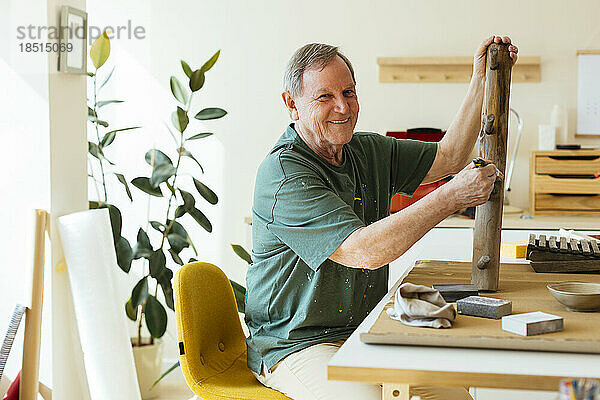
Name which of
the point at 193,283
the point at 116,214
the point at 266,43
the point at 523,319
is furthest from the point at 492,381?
the point at 266,43

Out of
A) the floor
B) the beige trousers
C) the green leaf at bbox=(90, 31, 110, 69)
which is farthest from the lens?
the floor

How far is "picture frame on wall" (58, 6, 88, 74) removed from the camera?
2615 mm

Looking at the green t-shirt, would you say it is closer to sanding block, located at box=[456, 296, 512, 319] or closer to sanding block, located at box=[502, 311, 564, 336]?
sanding block, located at box=[456, 296, 512, 319]

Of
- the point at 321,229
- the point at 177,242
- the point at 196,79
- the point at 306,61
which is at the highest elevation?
the point at 196,79

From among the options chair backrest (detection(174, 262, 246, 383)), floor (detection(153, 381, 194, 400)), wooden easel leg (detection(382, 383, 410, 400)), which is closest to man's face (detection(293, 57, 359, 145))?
chair backrest (detection(174, 262, 246, 383))

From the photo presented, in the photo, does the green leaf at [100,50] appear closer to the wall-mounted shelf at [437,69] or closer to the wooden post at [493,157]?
the wall-mounted shelf at [437,69]

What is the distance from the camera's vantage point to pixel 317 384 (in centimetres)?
176

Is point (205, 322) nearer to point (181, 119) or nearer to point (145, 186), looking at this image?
point (145, 186)

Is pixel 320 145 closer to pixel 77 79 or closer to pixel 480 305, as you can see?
pixel 480 305

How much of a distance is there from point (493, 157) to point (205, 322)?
0.86 meters

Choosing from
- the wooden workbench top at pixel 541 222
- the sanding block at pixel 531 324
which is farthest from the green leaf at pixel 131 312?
the sanding block at pixel 531 324

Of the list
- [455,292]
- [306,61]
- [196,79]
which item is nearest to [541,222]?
[196,79]

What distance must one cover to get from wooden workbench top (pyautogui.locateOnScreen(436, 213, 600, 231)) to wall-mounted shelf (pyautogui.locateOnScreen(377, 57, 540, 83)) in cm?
73

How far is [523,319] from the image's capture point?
50.8 inches
